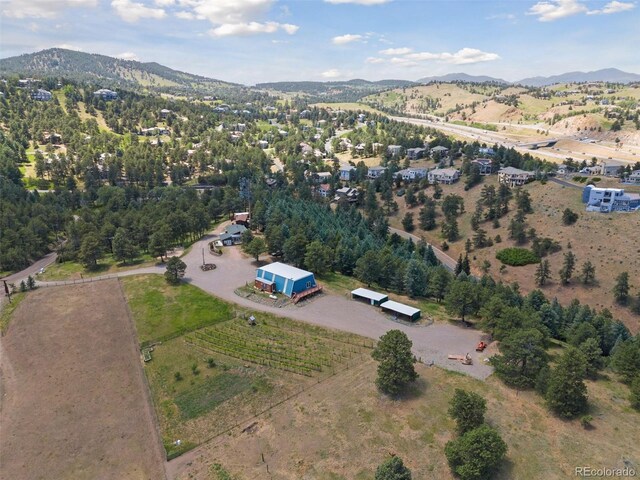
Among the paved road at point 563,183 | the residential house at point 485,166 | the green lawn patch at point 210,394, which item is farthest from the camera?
the residential house at point 485,166

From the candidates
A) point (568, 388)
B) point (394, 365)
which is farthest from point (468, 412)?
point (568, 388)

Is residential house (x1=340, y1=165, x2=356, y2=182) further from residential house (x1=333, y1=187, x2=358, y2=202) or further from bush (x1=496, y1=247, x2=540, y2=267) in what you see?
bush (x1=496, y1=247, x2=540, y2=267)

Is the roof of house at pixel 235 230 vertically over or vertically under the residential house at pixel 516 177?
under

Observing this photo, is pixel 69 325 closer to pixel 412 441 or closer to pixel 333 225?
pixel 412 441

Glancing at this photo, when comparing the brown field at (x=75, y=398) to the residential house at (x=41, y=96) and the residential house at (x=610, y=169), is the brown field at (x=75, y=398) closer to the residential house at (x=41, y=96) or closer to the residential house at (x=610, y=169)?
the residential house at (x=610, y=169)

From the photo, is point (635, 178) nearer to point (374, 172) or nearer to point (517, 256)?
point (517, 256)

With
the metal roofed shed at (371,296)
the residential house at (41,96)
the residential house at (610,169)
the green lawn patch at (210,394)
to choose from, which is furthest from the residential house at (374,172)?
the residential house at (41,96)

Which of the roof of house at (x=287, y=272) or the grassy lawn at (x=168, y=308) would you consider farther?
the roof of house at (x=287, y=272)

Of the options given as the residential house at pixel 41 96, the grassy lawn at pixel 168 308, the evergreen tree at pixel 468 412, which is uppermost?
the residential house at pixel 41 96
